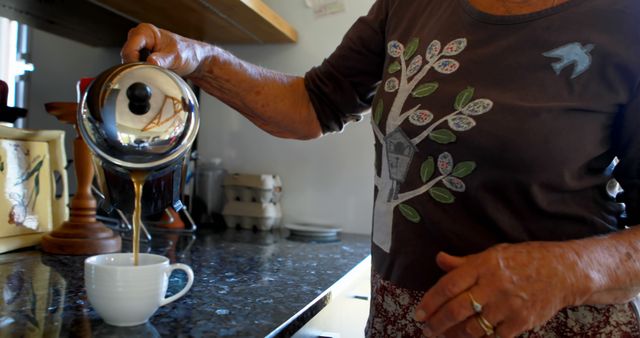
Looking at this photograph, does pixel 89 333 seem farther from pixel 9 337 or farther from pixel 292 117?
pixel 292 117

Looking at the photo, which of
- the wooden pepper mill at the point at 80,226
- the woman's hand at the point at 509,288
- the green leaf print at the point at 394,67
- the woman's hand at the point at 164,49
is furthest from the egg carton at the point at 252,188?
the woman's hand at the point at 509,288

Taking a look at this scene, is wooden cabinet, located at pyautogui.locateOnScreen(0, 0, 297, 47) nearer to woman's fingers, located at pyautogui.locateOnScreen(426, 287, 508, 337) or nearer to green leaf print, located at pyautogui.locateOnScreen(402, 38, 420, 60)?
green leaf print, located at pyautogui.locateOnScreen(402, 38, 420, 60)

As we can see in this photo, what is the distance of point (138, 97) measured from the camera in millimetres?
582

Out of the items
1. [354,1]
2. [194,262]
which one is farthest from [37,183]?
[354,1]

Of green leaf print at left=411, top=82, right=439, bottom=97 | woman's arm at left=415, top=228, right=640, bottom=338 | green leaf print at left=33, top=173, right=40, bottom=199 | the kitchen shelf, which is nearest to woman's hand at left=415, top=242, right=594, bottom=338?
woman's arm at left=415, top=228, right=640, bottom=338

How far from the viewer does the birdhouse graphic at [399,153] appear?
2.27 feet

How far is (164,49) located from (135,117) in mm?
195

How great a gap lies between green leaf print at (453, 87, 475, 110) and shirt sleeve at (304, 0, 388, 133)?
241mm

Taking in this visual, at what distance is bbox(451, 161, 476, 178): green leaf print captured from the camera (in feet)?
2.06

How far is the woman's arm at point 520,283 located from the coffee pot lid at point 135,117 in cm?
33

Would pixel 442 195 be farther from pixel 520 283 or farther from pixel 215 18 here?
pixel 215 18

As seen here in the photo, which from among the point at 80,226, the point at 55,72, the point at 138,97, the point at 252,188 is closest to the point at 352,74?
the point at 138,97

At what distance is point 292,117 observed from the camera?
908 mm

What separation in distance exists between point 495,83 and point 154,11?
1.02 meters
